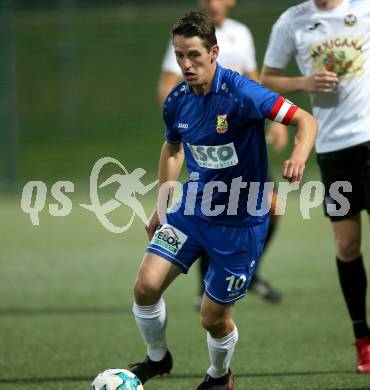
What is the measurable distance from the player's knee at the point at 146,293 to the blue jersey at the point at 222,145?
1.34ft

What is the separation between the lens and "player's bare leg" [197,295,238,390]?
15.8 feet

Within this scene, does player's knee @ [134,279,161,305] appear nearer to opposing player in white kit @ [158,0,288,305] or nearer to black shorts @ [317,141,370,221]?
black shorts @ [317,141,370,221]

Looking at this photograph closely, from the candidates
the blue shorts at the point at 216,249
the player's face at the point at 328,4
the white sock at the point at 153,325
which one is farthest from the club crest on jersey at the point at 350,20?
the white sock at the point at 153,325

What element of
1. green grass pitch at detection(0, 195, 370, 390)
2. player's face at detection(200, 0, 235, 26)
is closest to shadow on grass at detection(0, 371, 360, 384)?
green grass pitch at detection(0, 195, 370, 390)

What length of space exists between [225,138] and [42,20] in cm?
1255

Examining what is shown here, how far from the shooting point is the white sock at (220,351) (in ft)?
16.0

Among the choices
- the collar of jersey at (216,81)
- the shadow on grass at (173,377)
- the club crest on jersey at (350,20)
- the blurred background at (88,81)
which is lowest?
the blurred background at (88,81)

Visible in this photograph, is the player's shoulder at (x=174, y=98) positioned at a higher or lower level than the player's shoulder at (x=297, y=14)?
lower

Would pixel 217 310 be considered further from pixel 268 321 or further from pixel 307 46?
pixel 268 321

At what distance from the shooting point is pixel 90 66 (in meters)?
16.9

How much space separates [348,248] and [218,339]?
116 cm

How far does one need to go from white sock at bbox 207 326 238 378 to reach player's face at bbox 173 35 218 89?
1.23m

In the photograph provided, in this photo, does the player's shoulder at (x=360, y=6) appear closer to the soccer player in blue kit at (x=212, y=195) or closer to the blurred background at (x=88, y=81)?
the soccer player in blue kit at (x=212, y=195)

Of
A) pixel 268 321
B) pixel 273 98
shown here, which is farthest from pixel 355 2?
pixel 268 321
